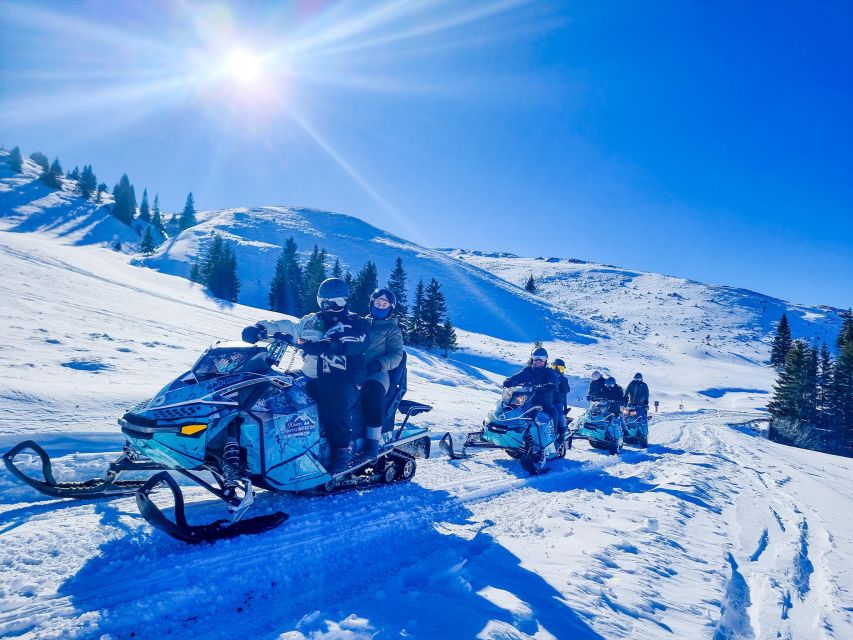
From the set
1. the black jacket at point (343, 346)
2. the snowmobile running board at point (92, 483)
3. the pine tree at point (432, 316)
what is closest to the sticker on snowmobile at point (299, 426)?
the black jacket at point (343, 346)

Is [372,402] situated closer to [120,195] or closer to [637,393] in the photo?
[637,393]

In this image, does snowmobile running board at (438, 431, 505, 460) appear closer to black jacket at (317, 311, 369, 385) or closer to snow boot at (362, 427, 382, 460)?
snow boot at (362, 427, 382, 460)

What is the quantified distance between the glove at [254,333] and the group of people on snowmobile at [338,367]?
0.12 metres

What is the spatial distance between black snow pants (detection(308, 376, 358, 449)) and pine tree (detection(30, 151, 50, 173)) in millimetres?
137826

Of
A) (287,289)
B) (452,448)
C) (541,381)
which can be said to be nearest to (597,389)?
(541,381)

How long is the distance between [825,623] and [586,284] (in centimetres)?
15474

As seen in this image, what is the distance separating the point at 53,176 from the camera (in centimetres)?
10250

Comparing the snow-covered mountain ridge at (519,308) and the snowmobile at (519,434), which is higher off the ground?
the snow-covered mountain ridge at (519,308)

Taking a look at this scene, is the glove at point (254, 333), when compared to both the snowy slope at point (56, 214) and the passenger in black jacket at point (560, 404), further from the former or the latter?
the snowy slope at point (56, 214)

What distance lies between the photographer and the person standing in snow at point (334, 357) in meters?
5.73

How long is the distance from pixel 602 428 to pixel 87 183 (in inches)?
4871

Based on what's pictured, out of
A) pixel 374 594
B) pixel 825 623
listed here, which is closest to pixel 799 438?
pixel 825 623

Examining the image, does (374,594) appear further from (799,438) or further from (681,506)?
(799,438)

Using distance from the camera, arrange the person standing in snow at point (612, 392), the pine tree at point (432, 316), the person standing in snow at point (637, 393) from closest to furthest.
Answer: the person standing in snow at point (612, 392) < the person standing in snow at point (637, 393) < the pine tree at point (432, 316)
